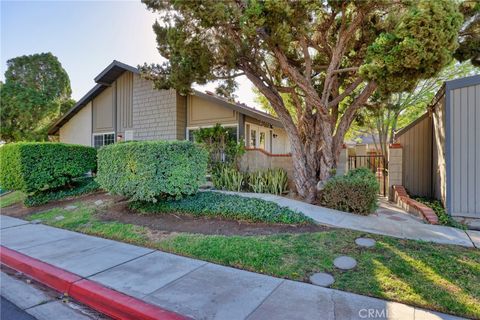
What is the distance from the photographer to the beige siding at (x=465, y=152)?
655 centimetres

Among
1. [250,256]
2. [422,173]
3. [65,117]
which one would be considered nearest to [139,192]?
[250,256]

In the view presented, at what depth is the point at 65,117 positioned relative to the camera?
55.9 ft

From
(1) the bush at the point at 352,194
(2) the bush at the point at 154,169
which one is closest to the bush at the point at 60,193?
(2) the bush at the point at 154,169

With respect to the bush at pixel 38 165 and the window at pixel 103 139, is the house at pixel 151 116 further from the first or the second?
the bush at pixel 38 165

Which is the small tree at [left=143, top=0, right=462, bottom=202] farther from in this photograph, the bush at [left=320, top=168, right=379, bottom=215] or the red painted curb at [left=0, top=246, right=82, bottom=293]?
the red painted curb at [left=0, top=246, right=82, bottom=293]

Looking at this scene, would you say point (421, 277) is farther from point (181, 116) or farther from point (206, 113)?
point (181, 116)

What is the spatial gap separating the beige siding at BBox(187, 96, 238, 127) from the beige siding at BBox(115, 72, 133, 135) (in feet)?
12.1

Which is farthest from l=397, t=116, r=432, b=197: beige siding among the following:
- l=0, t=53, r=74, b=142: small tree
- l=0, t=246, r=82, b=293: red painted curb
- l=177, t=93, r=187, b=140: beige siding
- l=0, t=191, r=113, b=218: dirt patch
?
l=0, t=53, r=74, b=142: small tree

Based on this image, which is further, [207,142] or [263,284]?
[207,142]

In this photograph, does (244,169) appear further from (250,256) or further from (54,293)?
(54,293)

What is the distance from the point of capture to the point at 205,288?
143 inches

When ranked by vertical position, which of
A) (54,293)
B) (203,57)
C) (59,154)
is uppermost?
(203,57)

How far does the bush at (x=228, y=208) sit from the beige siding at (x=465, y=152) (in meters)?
3.95

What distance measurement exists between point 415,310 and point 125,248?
4.77m
